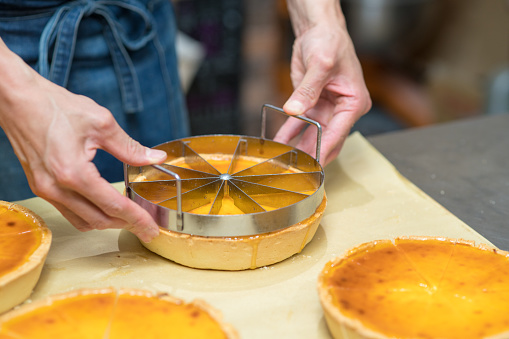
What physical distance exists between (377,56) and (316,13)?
170 inches

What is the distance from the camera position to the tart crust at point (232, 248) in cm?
212

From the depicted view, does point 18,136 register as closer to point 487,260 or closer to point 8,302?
point 8,302

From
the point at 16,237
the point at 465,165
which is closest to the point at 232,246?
the point at 16,237

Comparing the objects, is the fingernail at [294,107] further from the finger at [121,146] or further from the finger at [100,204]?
the finger at [100,204]

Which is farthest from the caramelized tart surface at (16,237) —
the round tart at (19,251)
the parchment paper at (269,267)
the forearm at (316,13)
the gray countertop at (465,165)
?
the gray countertop at (465,165)

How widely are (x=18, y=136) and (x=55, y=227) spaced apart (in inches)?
27.7

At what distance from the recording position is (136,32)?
311cm

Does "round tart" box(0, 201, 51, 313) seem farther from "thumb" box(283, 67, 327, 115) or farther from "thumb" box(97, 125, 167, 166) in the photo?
"thumb" box(283, 67, 327, 115)

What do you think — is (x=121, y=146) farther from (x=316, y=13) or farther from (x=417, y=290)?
(x=316, y=13)

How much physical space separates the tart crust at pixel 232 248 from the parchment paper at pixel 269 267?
44 mm

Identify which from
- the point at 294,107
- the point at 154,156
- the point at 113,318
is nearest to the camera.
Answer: the point at 113,318

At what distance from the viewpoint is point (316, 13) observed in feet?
9.51

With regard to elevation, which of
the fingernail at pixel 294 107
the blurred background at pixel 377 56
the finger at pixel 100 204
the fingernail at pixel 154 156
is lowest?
the blurred background at pixel 377 56

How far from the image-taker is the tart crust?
2119mm
